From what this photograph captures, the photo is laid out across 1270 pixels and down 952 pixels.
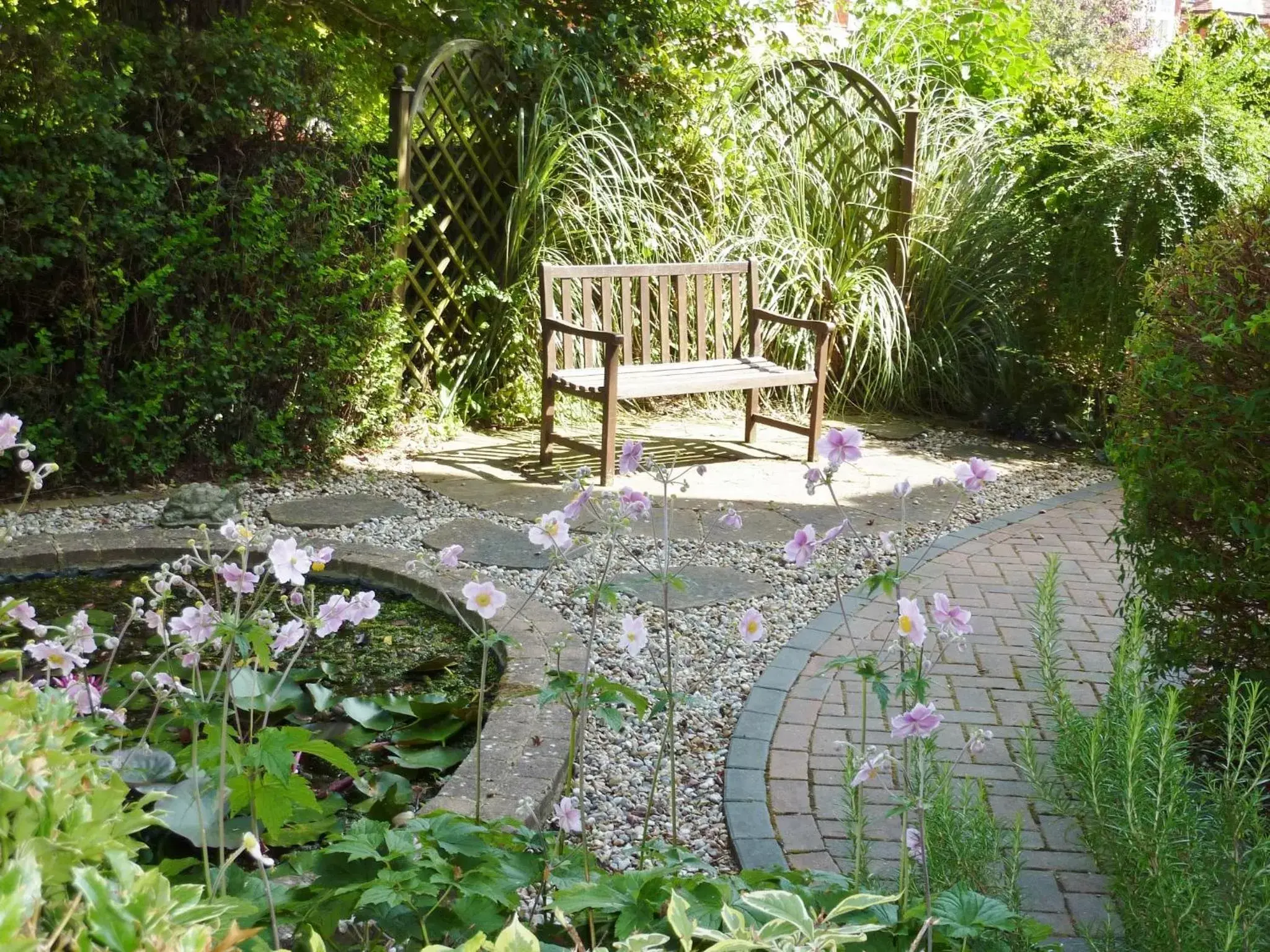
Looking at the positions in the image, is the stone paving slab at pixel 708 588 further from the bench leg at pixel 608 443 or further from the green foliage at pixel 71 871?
the green foliage at pixel 71 871

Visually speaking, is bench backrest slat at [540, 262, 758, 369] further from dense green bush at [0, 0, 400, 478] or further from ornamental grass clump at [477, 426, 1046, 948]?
ornamental grass clump at [477, 426, 1046, 948]

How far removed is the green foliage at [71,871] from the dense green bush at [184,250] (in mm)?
4249

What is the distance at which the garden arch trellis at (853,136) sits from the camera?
26.2ft

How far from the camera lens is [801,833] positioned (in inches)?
109

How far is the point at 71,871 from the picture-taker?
3.19 ft

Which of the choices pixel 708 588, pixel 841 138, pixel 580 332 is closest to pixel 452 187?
pixel 580 332

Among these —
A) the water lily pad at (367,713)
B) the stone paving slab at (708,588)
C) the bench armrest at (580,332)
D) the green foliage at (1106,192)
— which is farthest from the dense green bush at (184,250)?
the green foliage at (1106,192)

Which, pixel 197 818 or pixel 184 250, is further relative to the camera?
pixel 184 250

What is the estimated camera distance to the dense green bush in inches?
194

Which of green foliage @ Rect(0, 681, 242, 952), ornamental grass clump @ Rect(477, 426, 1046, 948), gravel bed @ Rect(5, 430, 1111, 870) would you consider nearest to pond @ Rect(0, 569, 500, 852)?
gravel bed @ Rect(5, 430, 1111, 870)

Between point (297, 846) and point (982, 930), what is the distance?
4.71 ft

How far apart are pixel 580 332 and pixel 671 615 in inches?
83.5

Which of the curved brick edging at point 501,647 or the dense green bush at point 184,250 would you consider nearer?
the curved brick edging at point 501,647

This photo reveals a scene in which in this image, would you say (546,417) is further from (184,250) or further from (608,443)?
(184,250)
